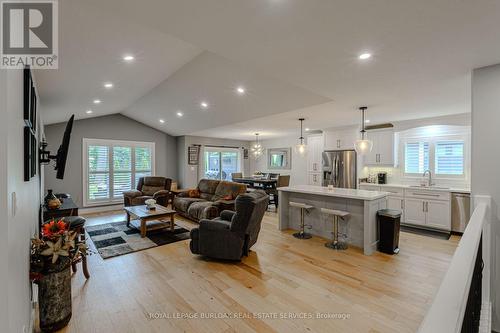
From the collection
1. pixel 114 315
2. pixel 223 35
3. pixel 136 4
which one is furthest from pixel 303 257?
pixel 136 4

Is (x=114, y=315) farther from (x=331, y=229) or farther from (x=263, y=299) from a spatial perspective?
(x=331, y=229)

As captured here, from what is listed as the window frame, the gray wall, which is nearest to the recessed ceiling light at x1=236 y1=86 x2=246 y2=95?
the window frame

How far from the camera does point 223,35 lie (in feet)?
6.71

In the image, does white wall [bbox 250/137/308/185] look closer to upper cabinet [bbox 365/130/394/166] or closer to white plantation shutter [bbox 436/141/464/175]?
upper cabinet [bbox 365/130/394/166]

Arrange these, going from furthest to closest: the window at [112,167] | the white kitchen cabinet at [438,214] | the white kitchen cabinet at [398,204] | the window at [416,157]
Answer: the window at [112,167], the window at [416,157], the white kitchen cabinet at [398,204], the white kitchen cabinet at [438,214]

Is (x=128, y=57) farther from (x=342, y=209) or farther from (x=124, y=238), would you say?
(x=342, y=209)

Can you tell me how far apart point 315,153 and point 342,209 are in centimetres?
340

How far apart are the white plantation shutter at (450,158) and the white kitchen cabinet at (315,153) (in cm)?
284

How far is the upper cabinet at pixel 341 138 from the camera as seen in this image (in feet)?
20.6

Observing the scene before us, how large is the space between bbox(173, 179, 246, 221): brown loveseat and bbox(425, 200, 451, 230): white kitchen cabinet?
13.2 ft

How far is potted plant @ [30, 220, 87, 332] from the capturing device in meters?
2.00

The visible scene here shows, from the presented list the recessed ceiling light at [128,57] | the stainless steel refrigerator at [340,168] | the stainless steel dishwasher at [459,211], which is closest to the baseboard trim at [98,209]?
the recessed ceiling light at [128,57]

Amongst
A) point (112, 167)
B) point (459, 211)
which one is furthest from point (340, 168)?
point (112, 167)

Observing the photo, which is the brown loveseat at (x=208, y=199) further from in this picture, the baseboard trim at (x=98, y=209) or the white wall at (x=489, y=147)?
the white wall at (x=489, y=147)
